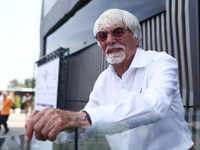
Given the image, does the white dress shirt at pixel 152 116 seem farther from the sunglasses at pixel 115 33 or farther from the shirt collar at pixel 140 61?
the sunglasses at pixel 115 33

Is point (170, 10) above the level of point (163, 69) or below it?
above

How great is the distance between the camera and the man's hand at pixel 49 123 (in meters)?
0.53

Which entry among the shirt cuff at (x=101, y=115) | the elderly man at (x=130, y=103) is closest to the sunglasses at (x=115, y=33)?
the elderly man at (x=130, y=103)

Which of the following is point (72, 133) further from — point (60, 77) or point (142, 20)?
point (60, 77)

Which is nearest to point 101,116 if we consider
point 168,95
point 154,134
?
point 154,134

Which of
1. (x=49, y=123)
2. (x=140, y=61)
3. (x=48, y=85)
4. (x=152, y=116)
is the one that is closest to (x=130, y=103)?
(x=152, y=116)

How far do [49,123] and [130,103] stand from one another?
312 mm

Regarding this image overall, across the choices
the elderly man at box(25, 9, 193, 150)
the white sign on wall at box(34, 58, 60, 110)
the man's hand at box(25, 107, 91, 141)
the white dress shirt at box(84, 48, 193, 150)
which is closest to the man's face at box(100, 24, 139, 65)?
the elderly man at box(25, 9, 193, 150)

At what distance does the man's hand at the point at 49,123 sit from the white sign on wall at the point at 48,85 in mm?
5863

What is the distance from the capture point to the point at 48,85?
708cm

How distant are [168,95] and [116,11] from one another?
814mm

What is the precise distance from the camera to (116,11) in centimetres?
134

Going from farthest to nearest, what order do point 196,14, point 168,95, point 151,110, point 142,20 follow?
1. point 142,20
2. point 196,14
3. point 168,95
4. point 151,110

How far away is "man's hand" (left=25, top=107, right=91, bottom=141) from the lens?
0.53 meters
